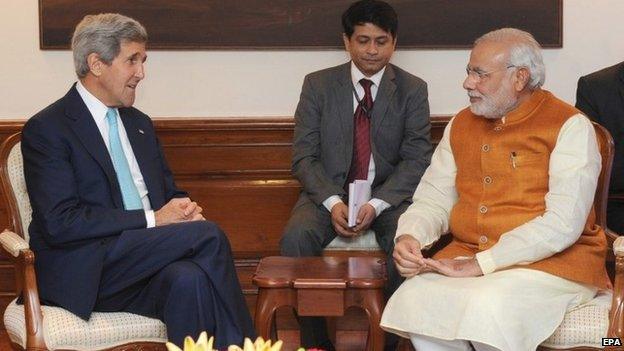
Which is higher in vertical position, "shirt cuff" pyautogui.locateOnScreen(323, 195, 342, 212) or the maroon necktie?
the maroon necktie

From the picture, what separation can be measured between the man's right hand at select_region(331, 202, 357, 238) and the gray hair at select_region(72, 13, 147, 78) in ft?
4.85

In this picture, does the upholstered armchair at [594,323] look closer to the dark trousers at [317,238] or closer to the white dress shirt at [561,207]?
the white dress shirt at [561,207]

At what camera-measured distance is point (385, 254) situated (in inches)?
226

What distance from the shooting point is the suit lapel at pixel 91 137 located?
4.68 metres

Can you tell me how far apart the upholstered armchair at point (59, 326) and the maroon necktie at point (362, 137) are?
1.78 m

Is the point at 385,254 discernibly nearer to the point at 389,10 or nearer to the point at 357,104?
the point at 357,104

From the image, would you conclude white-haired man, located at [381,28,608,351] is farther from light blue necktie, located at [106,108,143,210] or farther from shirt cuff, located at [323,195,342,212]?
light blue necktie, located at [106,108,143,210]

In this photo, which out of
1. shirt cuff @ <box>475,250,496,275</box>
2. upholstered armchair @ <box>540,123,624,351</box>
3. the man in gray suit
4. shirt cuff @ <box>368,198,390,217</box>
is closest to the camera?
upholstered armchair @ <box>540,123,624,351</box>

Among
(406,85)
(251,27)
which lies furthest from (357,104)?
(251,27)

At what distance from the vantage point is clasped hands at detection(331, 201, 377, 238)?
5684mm

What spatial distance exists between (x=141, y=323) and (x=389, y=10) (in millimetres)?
2297

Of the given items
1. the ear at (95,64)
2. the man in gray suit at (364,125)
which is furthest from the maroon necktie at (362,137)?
the ear at (95,64)

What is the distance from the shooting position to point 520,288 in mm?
4352

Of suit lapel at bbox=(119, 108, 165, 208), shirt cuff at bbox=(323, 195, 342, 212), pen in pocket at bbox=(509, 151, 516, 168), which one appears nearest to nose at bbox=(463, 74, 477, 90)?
pen in pocket at bbox=(509, 151, 516, 168)
